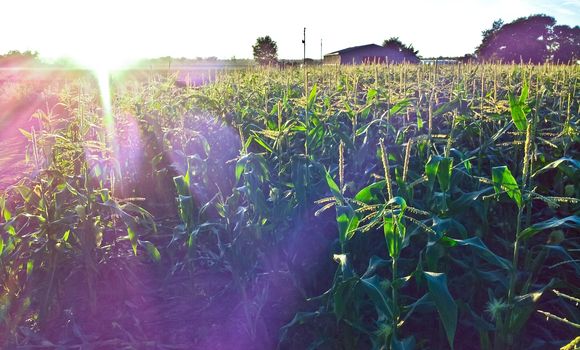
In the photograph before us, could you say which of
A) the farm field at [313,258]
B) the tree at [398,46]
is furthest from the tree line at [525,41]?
the farm field at [313,258]

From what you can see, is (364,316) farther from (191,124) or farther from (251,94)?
(251,94)

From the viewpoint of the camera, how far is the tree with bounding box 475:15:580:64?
46.0m

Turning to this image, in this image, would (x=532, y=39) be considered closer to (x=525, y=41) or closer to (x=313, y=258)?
(x=525, y=41)

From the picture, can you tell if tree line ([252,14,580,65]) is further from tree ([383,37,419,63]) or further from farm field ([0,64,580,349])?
farm field ([0,64,580,349])

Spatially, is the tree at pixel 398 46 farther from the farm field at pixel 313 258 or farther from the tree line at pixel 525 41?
the farm field at pixel 313 258

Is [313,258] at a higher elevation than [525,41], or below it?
below

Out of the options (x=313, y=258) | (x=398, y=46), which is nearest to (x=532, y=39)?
→ (x=398, y=46)

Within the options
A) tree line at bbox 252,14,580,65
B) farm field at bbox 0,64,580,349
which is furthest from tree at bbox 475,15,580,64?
farm field at bbox 0,64,580,349

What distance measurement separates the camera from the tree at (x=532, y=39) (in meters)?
46.0

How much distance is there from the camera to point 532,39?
48.2 m

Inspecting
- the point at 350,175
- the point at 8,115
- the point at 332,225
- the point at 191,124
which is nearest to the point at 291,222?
the point at 332,225

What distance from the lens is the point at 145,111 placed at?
5.44 meters

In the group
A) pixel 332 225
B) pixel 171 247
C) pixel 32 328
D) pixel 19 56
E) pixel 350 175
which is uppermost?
pixel 19 56

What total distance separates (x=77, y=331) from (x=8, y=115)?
1435 cm
